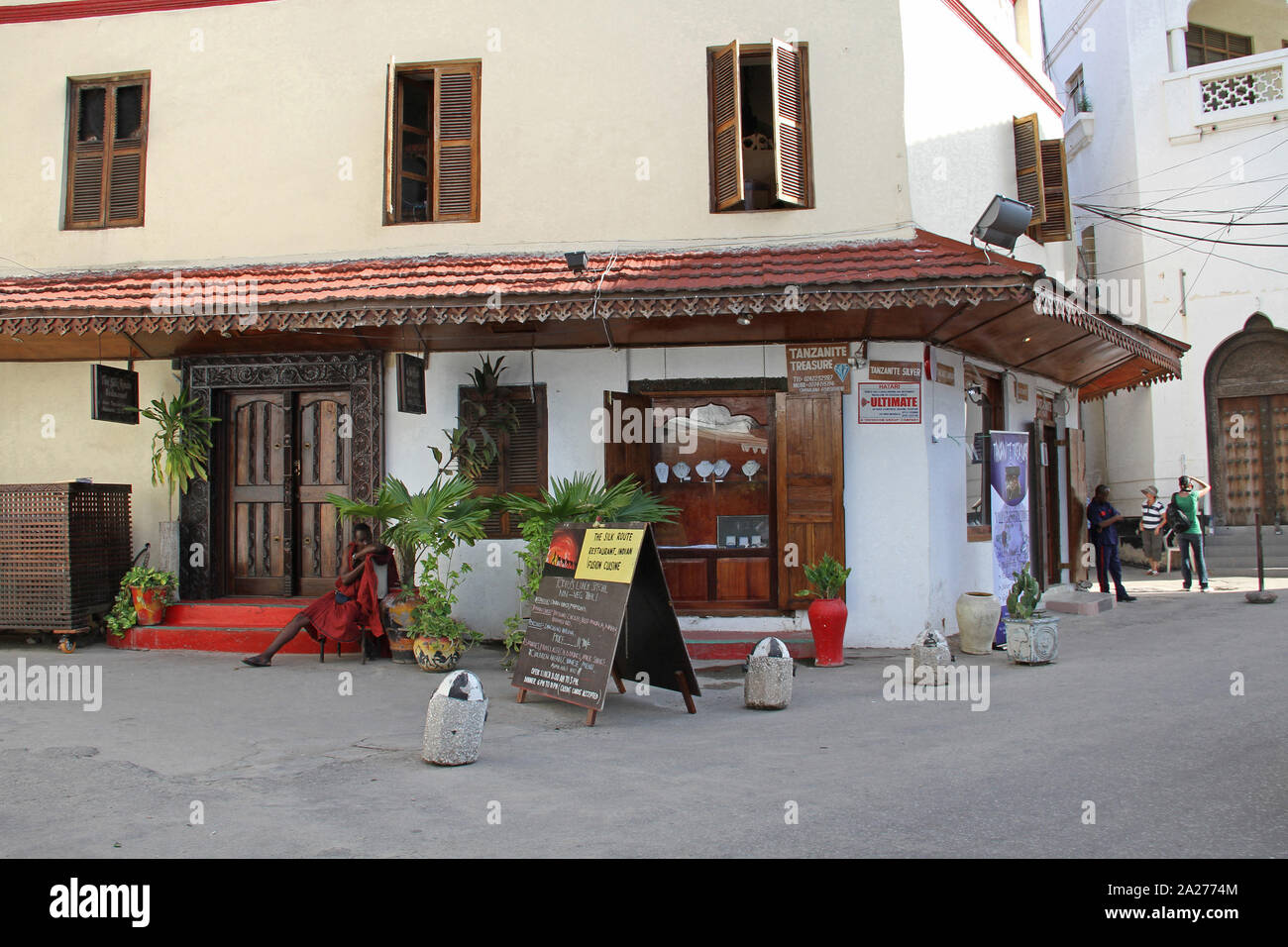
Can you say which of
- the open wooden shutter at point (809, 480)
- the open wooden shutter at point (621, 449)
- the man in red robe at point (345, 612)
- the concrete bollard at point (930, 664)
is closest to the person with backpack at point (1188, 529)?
the open wooden shutter at point (809, 480)

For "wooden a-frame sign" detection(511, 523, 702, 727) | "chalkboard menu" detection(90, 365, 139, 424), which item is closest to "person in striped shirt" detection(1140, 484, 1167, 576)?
"wooden a-frame sign" detection(511, 523, 702, 727)

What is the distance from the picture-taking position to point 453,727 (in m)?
5.97

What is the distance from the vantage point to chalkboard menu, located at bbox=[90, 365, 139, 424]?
10.4m

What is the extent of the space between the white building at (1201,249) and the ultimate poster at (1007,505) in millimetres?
9898

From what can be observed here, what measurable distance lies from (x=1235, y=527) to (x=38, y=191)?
2030 centimetres

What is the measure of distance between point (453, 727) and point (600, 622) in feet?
5.61

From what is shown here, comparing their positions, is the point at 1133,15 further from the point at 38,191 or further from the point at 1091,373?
the point at 38,191

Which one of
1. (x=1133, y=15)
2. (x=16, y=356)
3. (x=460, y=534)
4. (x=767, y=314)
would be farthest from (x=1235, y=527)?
(x=16, y=356)

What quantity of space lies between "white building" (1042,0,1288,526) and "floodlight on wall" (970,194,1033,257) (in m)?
10.6

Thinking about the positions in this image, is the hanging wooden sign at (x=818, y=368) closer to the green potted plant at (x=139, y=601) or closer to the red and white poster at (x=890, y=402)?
the red and white poster at (x=890, y=402)

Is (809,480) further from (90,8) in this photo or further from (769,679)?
(90,8)

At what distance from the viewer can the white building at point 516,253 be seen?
1022 cm

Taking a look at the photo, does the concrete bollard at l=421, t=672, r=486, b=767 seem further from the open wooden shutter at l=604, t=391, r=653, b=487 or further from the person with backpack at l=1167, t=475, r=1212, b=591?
the person with backpack at l=1167, t=475, r=1212, b=591

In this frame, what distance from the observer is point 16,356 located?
1145 cm
